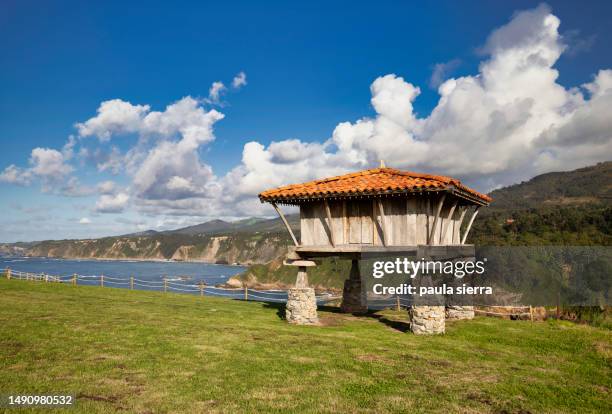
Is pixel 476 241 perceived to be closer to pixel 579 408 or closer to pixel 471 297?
pixel 471 297

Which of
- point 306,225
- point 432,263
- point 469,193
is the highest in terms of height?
point 469,193

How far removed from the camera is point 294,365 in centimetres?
912

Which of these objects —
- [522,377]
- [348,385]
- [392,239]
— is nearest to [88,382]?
[348,385]

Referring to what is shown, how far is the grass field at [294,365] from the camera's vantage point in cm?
698

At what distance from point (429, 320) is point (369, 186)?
188 inches

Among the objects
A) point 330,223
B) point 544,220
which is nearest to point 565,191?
point 544,220

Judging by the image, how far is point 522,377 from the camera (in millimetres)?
8680

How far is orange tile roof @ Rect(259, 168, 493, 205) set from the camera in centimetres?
1282

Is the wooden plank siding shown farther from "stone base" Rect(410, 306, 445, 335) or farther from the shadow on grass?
the shadow on grass

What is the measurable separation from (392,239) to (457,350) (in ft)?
13.6

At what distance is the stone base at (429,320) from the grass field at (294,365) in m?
0.45

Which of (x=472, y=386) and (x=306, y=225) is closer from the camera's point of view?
(x=472, y=386)

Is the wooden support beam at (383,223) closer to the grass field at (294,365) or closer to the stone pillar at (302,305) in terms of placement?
the stone pillar at (302,305)

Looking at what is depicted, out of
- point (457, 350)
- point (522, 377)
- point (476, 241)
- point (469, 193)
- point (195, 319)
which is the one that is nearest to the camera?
point (522, 377)
